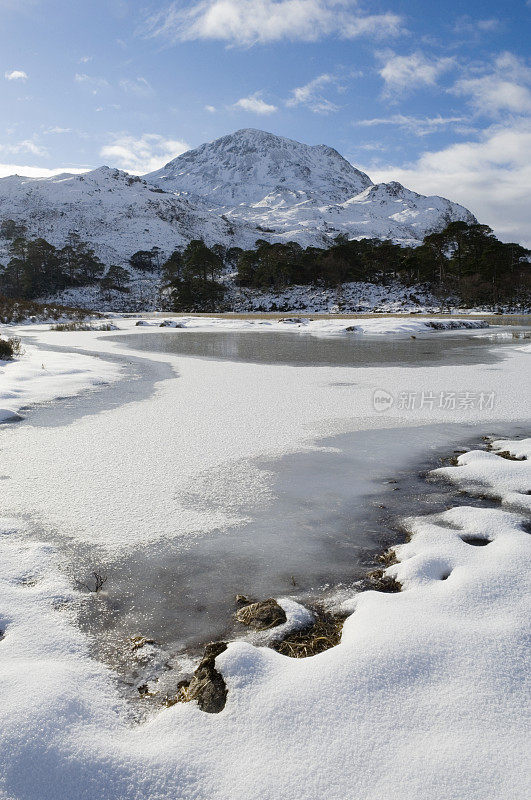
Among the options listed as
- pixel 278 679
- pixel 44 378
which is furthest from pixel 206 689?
pixel 44 378

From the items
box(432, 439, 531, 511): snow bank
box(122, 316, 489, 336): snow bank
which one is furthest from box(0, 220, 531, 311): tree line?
box(432, 439, 531, 511): snow bank

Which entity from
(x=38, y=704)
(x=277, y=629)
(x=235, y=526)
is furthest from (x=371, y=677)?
(x=235, y=526)

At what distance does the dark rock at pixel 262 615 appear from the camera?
8.31 ft

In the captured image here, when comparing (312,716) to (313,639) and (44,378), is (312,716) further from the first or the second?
(44,378)

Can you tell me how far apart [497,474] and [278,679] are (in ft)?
11.1

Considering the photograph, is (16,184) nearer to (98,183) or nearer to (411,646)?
(98,183)

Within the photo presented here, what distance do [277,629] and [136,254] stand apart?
108197mm

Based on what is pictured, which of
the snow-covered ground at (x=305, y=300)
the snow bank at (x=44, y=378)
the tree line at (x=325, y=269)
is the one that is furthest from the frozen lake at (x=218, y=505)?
the tree line at (x=325, y=269)

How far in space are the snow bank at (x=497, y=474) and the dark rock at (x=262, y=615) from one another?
2.45 m

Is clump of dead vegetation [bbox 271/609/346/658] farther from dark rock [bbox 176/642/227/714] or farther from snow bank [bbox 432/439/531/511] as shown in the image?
snow bank [bbox 432/439/531/511]

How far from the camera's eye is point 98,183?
470 feet

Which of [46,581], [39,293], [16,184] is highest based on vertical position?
[16,184]

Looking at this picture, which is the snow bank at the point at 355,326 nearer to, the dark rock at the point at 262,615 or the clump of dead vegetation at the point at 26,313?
→ the clump of dead vegetation at the point at 26,313

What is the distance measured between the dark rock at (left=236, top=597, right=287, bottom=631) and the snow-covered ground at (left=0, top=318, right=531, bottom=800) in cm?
25
